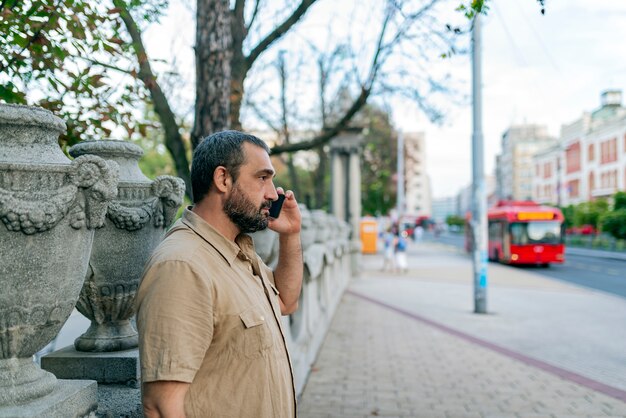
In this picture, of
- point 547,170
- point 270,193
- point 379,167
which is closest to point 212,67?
point 270,193

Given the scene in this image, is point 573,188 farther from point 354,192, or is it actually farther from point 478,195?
point 478,195

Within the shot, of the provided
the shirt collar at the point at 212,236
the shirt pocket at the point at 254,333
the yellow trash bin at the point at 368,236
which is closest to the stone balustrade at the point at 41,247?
the shirt collar at the point at 212,236

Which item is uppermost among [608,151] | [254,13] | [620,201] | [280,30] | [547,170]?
[547,170]

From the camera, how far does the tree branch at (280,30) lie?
30.3 ft

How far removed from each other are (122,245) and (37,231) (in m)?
1.09

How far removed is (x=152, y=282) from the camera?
184 cm

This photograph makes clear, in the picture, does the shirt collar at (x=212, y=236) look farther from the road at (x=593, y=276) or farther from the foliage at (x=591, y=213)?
the foliage at (x=591, y=213)

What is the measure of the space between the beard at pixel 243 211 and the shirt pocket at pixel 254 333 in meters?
0.31

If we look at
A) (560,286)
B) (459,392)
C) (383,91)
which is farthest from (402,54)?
(560,286)

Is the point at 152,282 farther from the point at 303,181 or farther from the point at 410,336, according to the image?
the point at 303,181

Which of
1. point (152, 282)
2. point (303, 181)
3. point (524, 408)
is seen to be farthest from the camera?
point (303, 181)

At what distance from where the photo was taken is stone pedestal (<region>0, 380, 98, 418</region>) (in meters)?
1.98

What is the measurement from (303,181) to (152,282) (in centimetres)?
4394

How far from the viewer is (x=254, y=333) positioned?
1.99m
